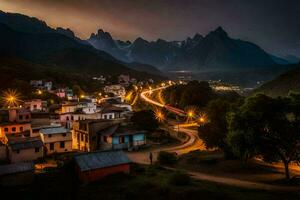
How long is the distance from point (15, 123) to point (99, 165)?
38.2 m

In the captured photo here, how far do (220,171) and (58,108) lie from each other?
2725 inches

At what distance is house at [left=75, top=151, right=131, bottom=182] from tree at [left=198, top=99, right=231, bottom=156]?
16.7 metres

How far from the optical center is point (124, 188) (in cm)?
3566

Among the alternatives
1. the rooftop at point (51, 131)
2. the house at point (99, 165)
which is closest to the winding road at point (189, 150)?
the house at point (99, 165)

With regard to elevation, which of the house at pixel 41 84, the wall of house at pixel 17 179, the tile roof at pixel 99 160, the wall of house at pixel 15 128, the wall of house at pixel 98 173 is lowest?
the wall of house at pixel 17 179

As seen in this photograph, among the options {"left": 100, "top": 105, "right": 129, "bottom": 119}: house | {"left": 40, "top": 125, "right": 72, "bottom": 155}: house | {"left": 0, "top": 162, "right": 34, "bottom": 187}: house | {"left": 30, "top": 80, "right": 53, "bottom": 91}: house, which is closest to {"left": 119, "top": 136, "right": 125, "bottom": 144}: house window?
{"left": 40, "top": 125, "right": 72, "bottom": 155}: house

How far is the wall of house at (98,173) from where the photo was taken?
39.1m

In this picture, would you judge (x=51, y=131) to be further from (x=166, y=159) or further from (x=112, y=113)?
(x=112, y=113)

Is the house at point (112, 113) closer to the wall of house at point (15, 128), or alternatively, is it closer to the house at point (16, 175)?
the wall of house at point (15, 128)

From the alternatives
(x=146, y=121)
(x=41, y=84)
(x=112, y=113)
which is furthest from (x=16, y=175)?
(x=41, y=84)

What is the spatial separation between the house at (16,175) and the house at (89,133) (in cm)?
2209

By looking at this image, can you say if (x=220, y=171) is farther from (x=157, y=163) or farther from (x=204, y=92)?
(x=204, y=92)

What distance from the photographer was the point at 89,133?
63688mm

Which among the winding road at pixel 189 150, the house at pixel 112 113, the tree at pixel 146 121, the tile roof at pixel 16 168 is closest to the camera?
the winding road at pixel 189 150
